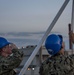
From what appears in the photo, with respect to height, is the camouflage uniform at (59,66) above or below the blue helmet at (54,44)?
below

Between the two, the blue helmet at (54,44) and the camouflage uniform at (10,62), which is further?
the camouflage uniform at (10,62)

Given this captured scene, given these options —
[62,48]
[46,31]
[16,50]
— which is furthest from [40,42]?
[62,48]

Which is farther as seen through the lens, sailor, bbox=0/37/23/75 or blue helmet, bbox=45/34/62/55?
sailor, bbox=0/37/23/75

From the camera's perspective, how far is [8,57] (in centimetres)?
598

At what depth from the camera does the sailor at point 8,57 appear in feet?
19.3

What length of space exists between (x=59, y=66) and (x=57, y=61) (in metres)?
0.08

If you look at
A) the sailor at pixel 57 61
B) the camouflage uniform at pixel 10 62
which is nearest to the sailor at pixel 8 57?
the camouflage uniform at pixel 10 62

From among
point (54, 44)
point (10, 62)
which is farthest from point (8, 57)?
point (54, 44)

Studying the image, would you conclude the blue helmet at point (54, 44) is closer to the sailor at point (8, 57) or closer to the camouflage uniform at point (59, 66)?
the camouflage uniform at point (59, 66)

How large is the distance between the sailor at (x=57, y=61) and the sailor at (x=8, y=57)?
0.54m

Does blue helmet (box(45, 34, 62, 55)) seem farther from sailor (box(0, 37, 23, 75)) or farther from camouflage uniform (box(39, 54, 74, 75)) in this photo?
sailor (box(0, 37, 23, 75))

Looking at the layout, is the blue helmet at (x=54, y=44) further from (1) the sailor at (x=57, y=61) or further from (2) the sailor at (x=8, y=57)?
(2) the sailor at (x=8, y=57)

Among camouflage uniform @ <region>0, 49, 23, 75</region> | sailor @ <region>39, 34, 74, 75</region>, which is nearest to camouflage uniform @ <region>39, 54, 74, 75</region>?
sailor @ <region>39, 34, 74, 75</region>

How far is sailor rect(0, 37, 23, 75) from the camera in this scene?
5.89 m
